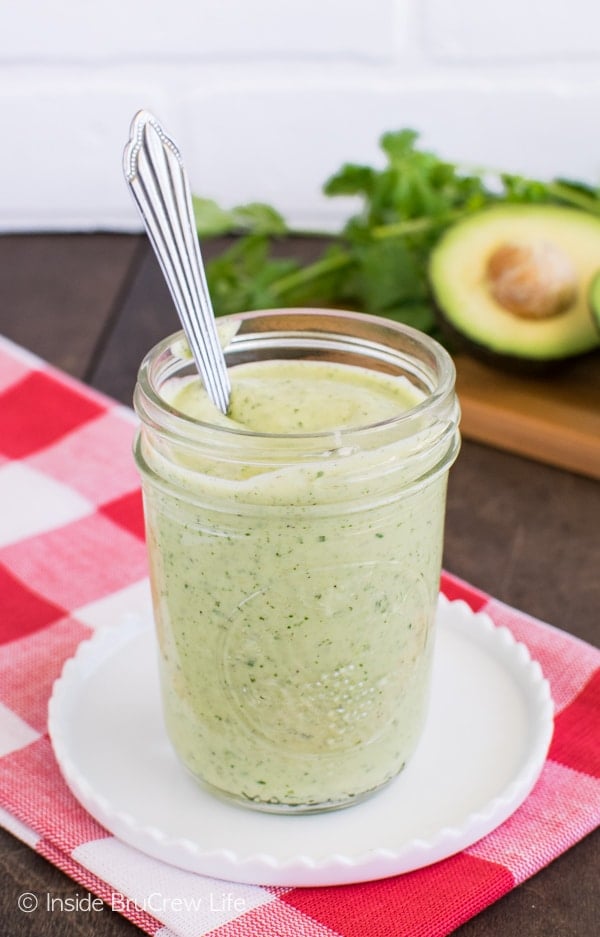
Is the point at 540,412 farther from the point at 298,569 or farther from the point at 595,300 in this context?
the point at 298,569

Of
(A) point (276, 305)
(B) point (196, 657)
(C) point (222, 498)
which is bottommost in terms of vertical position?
(A) point (276, 305)

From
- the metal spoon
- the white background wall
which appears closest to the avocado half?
the white background wall

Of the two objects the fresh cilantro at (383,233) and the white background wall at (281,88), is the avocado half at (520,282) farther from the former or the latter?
the white background wall at (281,88)

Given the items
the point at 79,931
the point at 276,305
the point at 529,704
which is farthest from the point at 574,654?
the point at 276,305

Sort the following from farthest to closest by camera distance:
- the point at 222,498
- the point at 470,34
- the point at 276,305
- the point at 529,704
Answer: the point at 470,34
the point at 276,305
the point at 529,704
the point at 222,498

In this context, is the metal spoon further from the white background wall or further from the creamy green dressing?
the white background wall

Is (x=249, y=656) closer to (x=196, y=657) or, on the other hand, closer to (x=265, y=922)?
(x=196, y=657)
